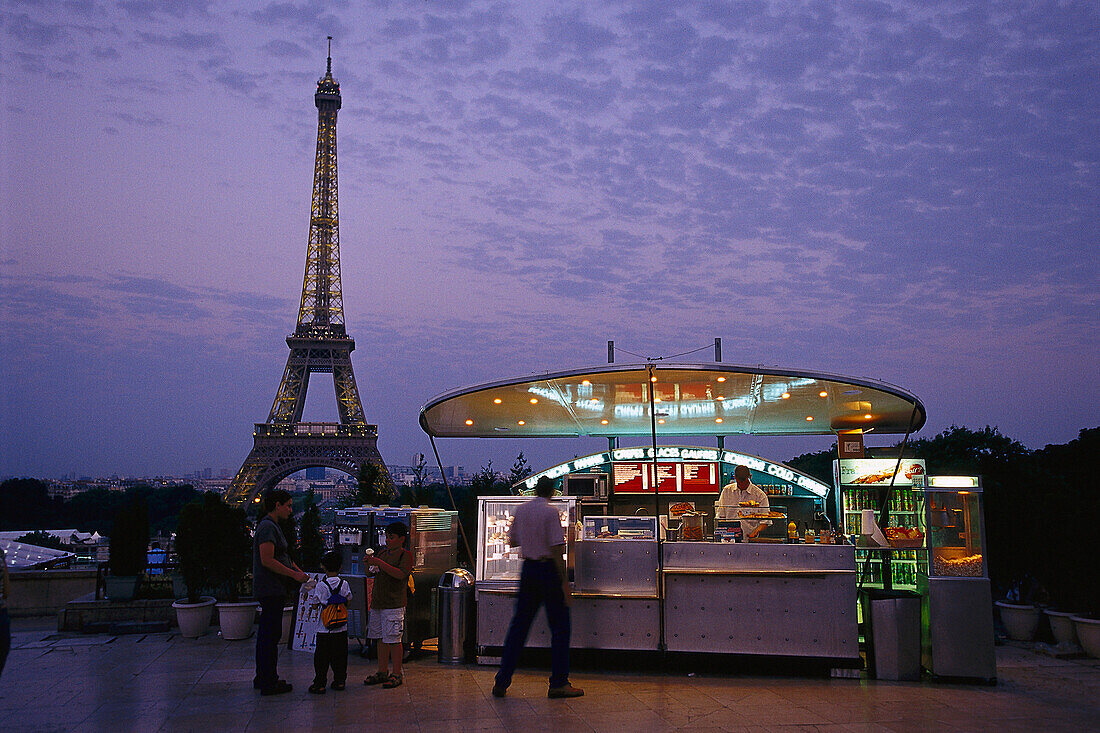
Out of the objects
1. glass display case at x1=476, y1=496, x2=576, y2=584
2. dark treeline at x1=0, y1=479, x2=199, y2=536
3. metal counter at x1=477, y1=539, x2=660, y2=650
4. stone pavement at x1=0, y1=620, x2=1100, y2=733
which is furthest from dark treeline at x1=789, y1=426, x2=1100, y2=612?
dark treeline at x1=0, y1=479, x2=199, y2=536

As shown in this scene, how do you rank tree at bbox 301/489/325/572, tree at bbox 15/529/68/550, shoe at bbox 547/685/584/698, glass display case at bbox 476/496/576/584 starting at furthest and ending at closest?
1. tree at bbox 15/529/68/550
2. tree at bbox 301/489/325/572
3. glass display case at bbox 476/496/576/584
4. shoe at bbox 547/685/584/698

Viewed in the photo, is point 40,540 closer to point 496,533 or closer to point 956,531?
point 496,533

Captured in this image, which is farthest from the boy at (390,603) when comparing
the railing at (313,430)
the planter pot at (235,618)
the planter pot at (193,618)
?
the railing at (313,430)

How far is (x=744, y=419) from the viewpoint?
11734 mm

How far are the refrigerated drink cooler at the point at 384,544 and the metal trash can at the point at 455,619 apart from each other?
48 cm

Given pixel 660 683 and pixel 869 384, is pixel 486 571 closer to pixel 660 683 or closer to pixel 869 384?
pixel 660 683

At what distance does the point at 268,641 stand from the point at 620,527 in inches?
137

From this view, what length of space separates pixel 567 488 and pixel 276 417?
111 feet

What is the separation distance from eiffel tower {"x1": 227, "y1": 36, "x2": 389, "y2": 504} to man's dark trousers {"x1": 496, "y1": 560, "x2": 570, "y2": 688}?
34731mm

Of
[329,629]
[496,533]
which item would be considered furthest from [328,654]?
[496,533]

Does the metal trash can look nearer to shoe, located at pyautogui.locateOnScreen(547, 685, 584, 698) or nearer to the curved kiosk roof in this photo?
shoe, located at pyautogui.locateOnScreen(547, 685, 584, 698)

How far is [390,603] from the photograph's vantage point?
6.64 metres

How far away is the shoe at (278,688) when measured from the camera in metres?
6.34

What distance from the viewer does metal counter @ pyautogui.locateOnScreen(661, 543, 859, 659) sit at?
273 inches
